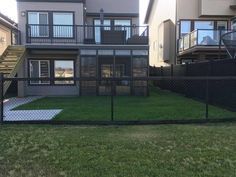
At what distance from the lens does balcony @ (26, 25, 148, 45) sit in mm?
18516

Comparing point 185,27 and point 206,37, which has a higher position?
point 185,27

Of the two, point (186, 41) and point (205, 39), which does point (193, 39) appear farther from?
point (186, 41)

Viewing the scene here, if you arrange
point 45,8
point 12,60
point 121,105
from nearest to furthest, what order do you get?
point 121,105 → point 12,60 → point 45,8

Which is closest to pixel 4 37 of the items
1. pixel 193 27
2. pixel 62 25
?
pixel 62 25

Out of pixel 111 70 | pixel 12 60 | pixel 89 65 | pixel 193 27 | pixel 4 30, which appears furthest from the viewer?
pixel 193 27

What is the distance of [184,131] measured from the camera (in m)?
7.57

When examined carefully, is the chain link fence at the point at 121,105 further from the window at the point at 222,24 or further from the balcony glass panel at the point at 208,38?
the window at the point at 222,24

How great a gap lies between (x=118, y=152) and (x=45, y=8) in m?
15.9

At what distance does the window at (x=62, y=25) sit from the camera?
19.4 meters

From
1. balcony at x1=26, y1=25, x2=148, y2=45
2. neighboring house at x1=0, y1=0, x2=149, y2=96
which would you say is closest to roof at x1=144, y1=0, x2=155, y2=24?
neighboring house at x1=0, y1=0, x2=149, y2=96

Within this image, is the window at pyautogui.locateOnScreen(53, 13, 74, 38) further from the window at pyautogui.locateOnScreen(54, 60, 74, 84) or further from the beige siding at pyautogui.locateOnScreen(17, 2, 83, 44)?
the window at pyautogui.locateOnScreen(54, 60, 74, 84)

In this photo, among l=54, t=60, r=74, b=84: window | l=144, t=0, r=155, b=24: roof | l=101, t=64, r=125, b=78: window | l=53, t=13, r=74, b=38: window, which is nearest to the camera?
l=101, t=64, r=125, b=78: window

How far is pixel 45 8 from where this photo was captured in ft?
64.6

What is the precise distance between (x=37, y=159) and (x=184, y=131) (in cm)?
373
